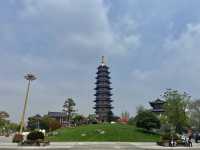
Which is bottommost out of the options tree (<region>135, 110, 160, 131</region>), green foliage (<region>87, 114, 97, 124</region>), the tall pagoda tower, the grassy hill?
the grassy hill

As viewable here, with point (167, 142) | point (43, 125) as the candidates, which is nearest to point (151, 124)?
point (167, 142)

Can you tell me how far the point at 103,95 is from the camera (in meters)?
140

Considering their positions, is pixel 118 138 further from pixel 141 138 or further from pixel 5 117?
pixel 5 117

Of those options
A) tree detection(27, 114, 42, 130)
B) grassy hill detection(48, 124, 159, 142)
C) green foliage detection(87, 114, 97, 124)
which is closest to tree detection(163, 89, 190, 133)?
grassy hill detection(48, 124, 159, 142)

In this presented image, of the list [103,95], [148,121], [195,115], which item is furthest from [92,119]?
[148,121]

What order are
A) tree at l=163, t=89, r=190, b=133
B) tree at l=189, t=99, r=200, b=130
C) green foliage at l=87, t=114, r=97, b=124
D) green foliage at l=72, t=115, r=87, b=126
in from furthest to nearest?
green foliage at l=72, t=115, r=87, b=126, green foliage at l=87, t=114, r=97, b=124, tree at l=189, t=99, r=200, b=130, tree at l=163, t=89, r=190, b=133

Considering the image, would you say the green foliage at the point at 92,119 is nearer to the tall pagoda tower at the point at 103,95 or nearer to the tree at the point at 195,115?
the tall pagoda tower at the point at 103,95

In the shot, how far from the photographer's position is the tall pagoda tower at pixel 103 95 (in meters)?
138

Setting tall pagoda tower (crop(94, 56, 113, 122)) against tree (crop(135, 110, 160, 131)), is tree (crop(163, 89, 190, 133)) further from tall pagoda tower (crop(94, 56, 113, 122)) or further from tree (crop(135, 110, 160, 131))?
tall pagoda tower (crop(94, 56, 113, 122))

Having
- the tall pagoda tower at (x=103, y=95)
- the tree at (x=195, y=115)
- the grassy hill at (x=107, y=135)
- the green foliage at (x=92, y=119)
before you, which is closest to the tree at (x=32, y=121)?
the green foliage at (x=92, y=119)

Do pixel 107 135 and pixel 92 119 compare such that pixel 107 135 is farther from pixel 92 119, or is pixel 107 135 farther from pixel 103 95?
pixel 103 95

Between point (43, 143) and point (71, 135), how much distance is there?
39.1 metres

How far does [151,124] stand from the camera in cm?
8744

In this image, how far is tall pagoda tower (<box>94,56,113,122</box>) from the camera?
5443 inches
